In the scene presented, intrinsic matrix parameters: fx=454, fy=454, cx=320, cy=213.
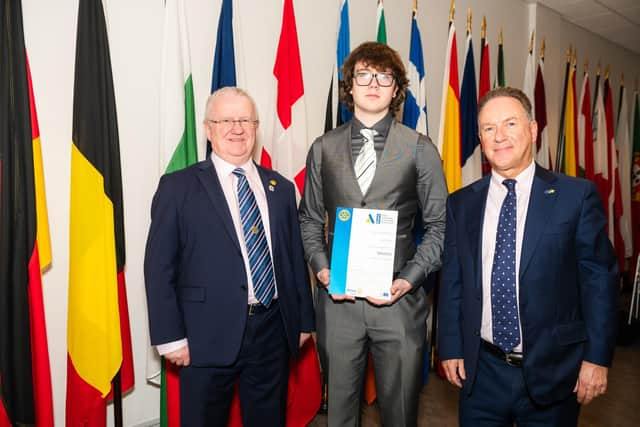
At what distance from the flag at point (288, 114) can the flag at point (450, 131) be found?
129 cm

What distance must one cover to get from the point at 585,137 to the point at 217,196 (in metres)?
5.03

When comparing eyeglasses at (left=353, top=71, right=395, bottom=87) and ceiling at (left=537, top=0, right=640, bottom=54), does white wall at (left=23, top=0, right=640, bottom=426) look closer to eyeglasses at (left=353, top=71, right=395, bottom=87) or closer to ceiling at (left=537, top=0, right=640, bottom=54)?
eyeglasses at (left=353, top=71, right=395, bottom=87)

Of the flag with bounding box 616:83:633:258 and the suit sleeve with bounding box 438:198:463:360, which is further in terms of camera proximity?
the flag with bounding box 616:83:633:258

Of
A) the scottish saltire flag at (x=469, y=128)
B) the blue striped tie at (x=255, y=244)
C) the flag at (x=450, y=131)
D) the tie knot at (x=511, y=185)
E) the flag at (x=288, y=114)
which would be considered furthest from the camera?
the scottish saltire flag at (x=469, y=128)

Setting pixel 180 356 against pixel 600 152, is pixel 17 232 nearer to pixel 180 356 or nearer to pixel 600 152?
pixel 180 356

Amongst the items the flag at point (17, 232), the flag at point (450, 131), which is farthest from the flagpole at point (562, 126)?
the flag at point (17, 232)

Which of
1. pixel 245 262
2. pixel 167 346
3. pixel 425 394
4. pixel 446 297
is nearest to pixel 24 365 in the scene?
pixel 167 346

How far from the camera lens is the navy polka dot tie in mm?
1511

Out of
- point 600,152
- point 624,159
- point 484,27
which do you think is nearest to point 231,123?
point 484,27

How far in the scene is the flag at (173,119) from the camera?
2.26 metres

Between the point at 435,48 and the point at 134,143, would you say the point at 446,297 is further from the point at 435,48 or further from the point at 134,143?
the point at 435,48

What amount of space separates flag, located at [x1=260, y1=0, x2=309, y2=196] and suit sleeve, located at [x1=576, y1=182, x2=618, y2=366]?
5.31 feet

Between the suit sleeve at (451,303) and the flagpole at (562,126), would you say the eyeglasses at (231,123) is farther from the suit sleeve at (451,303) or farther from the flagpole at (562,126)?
the flagpole at (562,126)

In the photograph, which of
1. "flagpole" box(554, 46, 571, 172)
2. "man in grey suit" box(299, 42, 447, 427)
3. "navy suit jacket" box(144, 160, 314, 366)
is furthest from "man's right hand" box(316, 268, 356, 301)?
"flagpole" box(554, 46, 571, 172)
